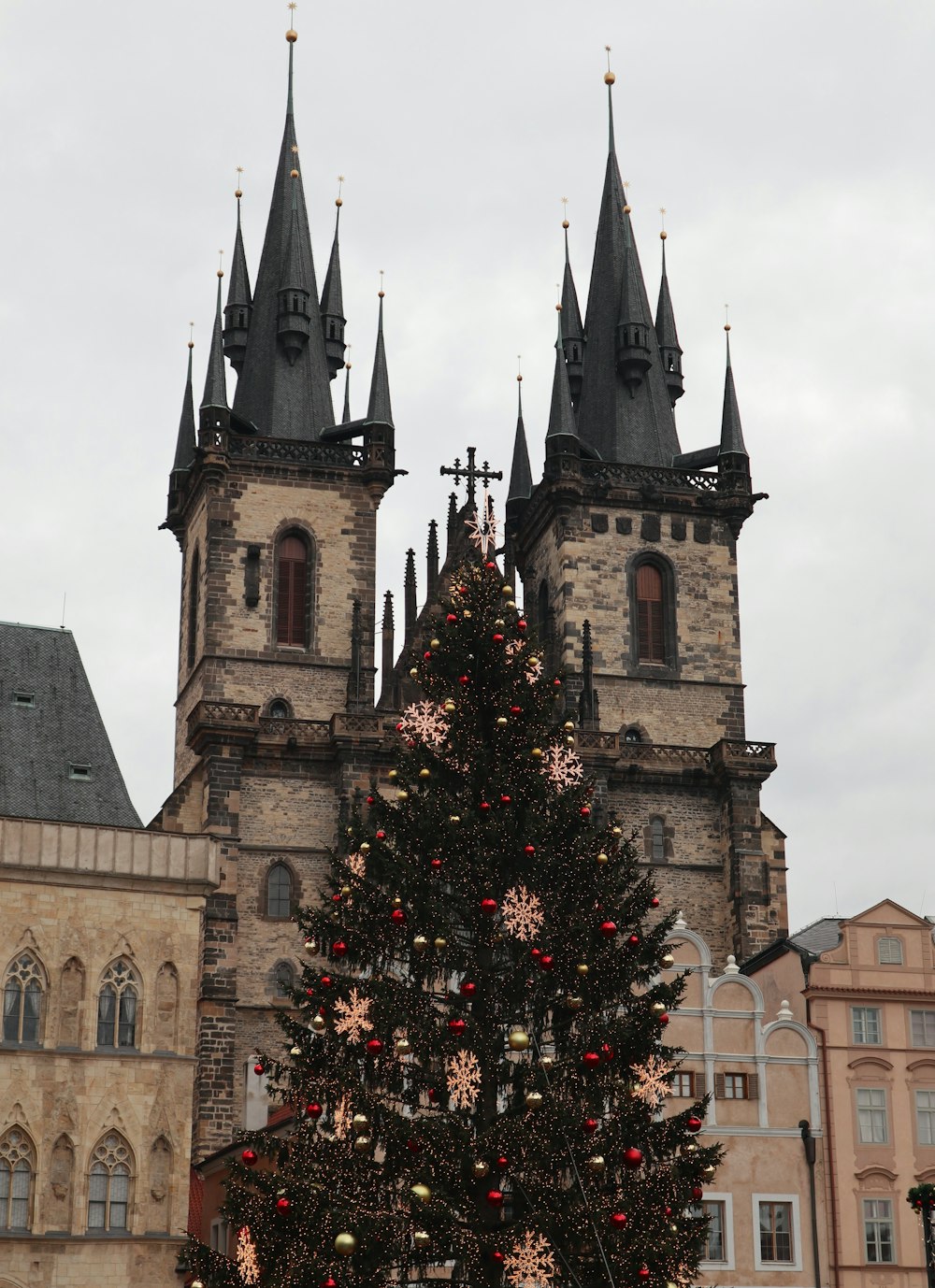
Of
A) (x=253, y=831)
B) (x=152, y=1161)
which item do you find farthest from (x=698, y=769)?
(x=152, y=1161)

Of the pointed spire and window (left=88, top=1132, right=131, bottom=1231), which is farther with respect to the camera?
the pointed spire

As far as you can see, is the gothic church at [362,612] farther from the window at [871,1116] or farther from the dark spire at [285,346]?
the window at [871,1116]

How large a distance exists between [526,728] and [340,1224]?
19.0 feet

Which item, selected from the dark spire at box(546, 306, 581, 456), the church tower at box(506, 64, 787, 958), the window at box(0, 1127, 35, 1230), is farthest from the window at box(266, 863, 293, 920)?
the window at box(0, 1127, 35, 1230)

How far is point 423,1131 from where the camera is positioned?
2083 centimetres

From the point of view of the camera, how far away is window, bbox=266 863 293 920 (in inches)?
2031

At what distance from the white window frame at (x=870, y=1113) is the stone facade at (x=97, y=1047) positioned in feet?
39.0

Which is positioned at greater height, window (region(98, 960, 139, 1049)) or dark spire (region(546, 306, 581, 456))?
dark spire (region(546, 306, 581, 456))

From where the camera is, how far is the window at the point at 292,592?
55.5 m

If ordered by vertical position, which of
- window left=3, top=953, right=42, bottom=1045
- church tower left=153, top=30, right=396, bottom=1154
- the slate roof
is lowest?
window left=3, top=953, right=42, bottom=1045

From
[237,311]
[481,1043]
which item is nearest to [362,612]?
[237,311]

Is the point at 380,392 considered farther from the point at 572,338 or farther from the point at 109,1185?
the point at 109,1185

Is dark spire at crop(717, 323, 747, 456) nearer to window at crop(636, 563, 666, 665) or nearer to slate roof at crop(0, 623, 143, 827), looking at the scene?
window at crop(636, 563, 666, 665)

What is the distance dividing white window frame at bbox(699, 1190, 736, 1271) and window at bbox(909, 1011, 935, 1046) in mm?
5121
